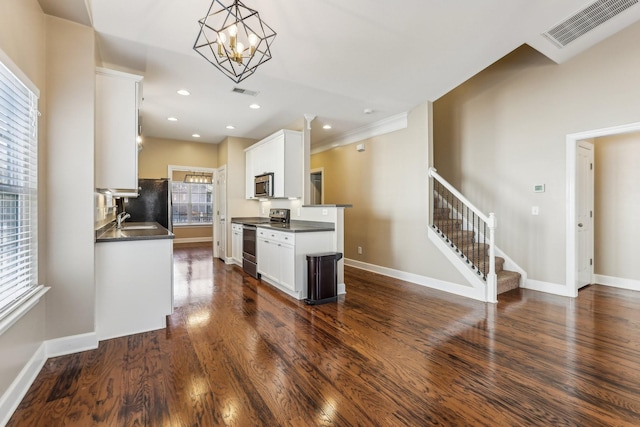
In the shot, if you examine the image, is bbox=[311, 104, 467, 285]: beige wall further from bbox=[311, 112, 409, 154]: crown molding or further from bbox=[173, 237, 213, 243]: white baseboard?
bbox=[173, 237, 213, 243]: white baseboard

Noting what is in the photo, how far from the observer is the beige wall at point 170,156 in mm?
6520

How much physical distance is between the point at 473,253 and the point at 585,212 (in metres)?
1.77

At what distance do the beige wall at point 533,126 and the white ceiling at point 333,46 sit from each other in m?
0.39

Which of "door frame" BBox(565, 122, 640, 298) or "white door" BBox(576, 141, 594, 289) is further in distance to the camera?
"white door" BBox(576, 141, 594, 289)

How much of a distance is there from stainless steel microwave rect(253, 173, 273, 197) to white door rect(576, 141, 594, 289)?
14.8 feet

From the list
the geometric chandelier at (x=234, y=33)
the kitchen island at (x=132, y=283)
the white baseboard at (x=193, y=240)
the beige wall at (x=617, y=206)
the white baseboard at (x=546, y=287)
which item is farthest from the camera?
the white baseboard at (x=193, y=240)

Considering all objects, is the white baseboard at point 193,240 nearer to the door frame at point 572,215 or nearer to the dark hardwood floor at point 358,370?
the dark hardwood floor at point 358,370

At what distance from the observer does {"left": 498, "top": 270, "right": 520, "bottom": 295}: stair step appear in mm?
4100

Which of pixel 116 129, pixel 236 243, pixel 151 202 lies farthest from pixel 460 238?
pixel 151 202

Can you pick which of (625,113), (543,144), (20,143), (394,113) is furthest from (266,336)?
(625,113)

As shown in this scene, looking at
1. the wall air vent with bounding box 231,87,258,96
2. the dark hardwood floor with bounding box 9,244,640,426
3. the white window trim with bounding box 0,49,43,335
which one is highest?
the wall air vent with bounding box 231,87,258,96

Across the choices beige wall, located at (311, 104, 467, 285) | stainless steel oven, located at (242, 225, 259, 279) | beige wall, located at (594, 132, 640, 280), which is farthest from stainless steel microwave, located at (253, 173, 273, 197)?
beige wall, located at (594, 132, 640, 280)

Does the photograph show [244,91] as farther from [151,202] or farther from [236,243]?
[151,202]

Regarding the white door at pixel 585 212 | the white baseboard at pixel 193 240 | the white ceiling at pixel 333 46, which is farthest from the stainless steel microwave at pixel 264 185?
the white baseboard at pixel 193 240
